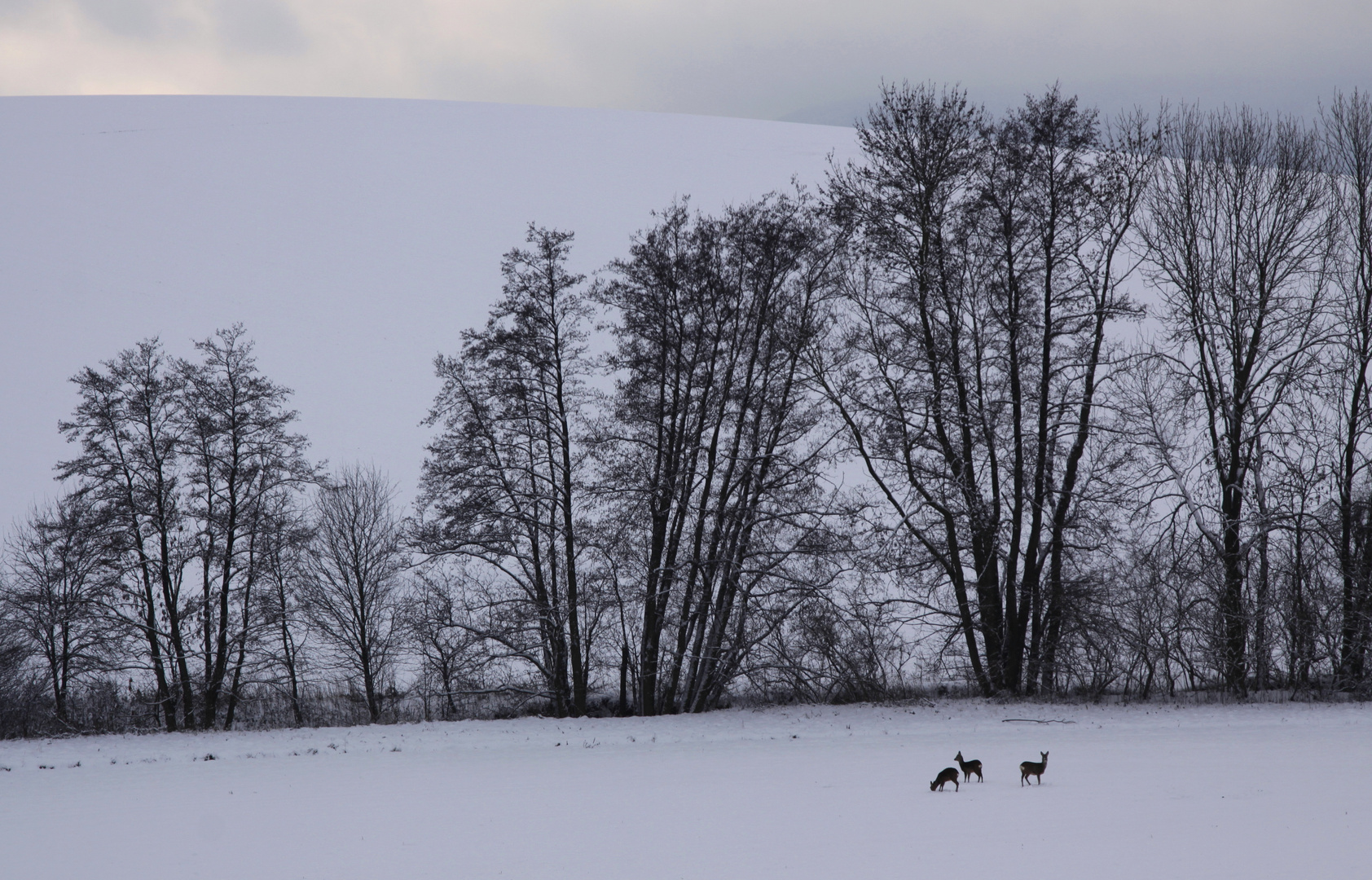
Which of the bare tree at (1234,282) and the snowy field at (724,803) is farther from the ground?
the bare tree at (1234,282)

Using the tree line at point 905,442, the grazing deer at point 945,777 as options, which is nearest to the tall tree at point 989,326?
the tree line at point 905,442

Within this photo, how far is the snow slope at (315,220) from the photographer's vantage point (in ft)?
212

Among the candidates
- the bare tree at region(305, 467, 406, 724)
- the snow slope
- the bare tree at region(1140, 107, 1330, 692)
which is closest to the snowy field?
the bare tree at region(1140, 107, 1330, 692)

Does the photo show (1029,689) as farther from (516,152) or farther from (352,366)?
(516,152)

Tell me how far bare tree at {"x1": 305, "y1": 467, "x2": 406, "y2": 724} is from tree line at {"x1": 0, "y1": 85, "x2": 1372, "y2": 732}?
22.0 ft

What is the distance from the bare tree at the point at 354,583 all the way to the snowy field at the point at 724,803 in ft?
42.2

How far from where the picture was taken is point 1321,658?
20062 mm

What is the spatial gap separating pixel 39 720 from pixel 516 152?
10196cm

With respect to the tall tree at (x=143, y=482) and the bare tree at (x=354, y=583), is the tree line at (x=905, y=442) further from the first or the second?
the bare tree at (x=354, y=583)

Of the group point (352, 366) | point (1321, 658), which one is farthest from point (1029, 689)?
point (352, 366)

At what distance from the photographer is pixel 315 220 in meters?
97.0

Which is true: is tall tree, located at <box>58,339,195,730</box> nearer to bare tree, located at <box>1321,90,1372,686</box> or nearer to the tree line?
the tree line

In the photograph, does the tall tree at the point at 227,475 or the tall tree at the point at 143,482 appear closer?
the tall tree at the point at 143,482

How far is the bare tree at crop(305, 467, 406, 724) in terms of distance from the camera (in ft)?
103
